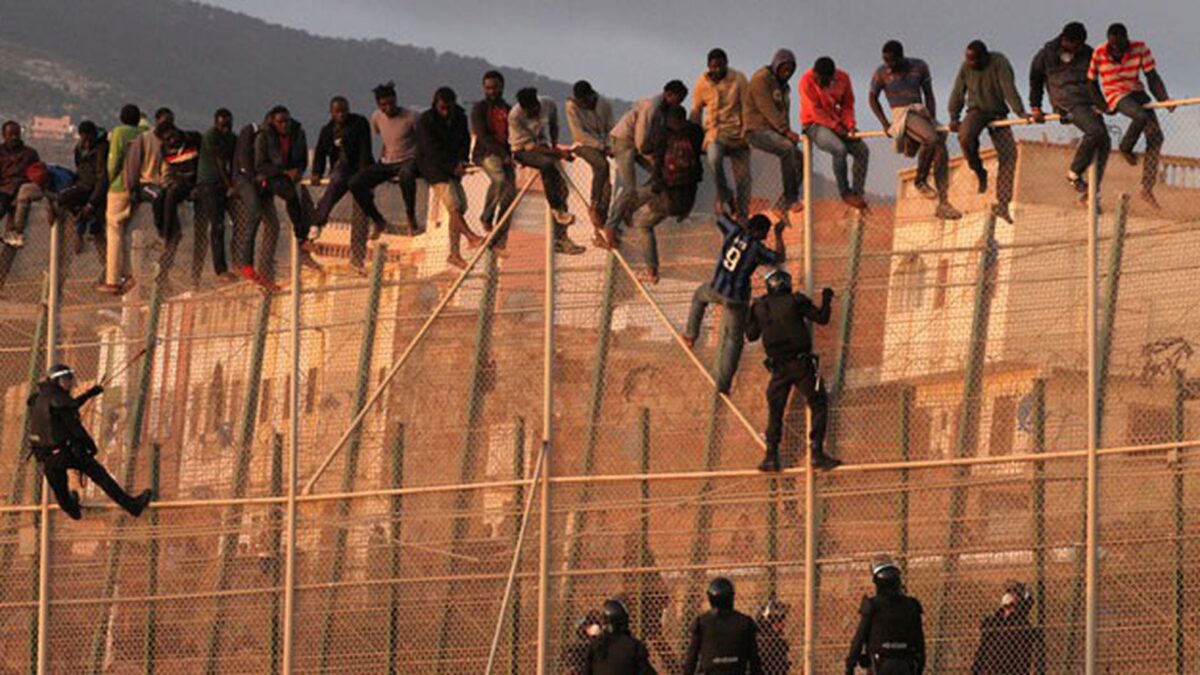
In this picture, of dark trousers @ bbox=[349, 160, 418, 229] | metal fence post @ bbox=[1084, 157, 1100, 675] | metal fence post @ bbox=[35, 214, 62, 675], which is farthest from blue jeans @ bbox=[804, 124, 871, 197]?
metal fence post @ bbox=[35, 214, 62, 675]

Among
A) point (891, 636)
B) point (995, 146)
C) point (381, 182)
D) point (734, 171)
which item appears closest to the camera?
point (891, 636)

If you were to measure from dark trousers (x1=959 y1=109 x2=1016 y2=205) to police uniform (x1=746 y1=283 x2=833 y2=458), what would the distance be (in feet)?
6.17

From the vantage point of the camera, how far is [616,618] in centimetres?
2692

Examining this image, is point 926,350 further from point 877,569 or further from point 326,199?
point 326,199

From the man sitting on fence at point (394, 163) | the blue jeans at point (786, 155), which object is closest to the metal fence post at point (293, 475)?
the man sitting on fence at point (394, 163)

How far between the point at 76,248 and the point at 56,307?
663mm

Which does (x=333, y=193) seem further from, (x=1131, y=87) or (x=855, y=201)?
(x=1131, y=87)

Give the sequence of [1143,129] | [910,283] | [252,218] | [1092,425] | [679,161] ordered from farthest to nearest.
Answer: [252,218], [679,161], [910,283], [1143,129], [1092,425]

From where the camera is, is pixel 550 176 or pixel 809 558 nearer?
pixel 809 558

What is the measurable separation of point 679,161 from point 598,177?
1009 mm

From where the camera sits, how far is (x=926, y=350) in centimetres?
2827

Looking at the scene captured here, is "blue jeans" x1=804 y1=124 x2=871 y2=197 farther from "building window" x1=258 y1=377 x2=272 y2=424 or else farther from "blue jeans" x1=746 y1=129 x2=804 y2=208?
"building window" x1=258 y1=377 x2=272 y2=424

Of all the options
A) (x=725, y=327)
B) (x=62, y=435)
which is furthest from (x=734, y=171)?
(x=62, y=435)

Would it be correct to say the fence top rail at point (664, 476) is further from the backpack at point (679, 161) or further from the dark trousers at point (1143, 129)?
the backpack at point (679, 161)
